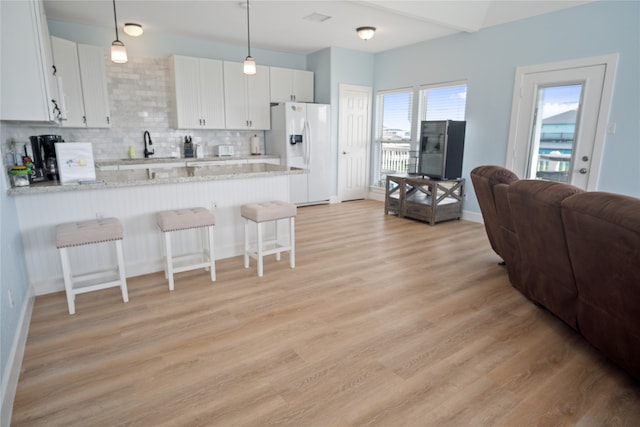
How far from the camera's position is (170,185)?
3.29 m

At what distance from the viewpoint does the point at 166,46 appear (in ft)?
18.1

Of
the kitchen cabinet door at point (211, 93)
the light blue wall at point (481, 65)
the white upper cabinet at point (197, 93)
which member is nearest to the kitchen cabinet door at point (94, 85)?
the light blue wall at point (481, 65)

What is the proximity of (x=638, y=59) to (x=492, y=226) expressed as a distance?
2.37 m

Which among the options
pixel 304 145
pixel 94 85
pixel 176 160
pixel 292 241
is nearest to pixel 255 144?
pixel 304 145

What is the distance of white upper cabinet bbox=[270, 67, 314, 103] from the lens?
631 centimetres

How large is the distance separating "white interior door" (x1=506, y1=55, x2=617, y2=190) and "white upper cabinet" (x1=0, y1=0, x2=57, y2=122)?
503cm

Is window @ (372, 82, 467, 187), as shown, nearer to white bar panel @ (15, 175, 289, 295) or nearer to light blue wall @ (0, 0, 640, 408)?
light blue wall @ (0, 0, 640, 408)

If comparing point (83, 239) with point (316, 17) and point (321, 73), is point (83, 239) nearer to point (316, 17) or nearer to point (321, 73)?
point (316, 17)

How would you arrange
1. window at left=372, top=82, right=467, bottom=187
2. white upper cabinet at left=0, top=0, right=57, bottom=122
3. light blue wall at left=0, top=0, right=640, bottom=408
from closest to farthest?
white upper cabinet at left=0, top=0, right=57, bottom=122 → light blue wall at left=0, top=0, right=640, bottom=408 → window at left=372, top=82, right=467, bottom=187

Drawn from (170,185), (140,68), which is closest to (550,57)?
(170,185)

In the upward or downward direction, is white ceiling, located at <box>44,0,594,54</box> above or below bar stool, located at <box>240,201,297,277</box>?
above

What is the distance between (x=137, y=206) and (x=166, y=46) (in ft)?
11.4

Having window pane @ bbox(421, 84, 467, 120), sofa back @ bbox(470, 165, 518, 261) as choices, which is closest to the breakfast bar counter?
sofa back @ bbox(470, 165, 518, 261)

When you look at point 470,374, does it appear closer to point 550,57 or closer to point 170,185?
point 170,185
